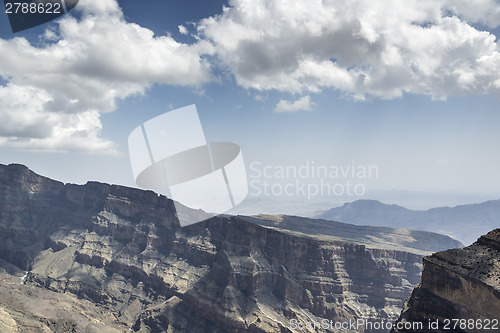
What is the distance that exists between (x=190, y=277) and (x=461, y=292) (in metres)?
128

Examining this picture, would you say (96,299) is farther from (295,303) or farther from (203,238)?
(295,303)

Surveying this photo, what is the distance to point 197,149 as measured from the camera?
5488cm

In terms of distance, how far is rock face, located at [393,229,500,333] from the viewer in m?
46.2

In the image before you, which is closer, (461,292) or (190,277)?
(461,292)

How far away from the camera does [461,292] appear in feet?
162

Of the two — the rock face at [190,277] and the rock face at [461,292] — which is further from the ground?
the rock face at [461,292]

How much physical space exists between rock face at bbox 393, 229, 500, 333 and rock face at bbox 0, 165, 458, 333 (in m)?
82.7

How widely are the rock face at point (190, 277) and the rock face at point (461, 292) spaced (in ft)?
271

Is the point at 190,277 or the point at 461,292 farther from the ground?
the point at 461,292

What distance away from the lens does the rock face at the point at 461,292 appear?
46.2 m

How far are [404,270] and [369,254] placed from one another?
112 feet

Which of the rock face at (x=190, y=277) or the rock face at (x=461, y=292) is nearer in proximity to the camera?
the rock face at (x=461, y=292)

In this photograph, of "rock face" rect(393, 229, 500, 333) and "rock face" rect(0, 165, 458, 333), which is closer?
"rock face" rect(393, 229, 500, 333)

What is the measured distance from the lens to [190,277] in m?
158
